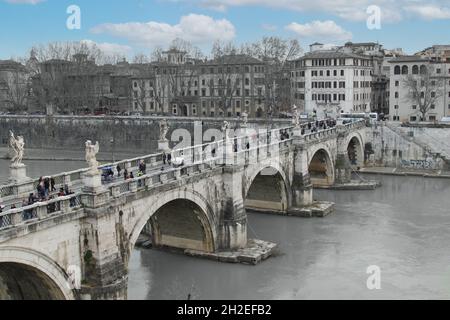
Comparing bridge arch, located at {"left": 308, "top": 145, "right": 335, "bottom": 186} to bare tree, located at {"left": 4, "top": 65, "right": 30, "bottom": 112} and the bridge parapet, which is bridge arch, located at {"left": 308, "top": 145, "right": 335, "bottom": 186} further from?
bare tree, located at {"left": 4, "top": 65, "right": 30, "bottom": 112}

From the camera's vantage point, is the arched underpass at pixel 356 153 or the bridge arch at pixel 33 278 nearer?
the bridge arch at pixel 33 278

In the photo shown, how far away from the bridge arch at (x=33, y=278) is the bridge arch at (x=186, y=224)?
5800mm

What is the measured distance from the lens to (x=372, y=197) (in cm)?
3272

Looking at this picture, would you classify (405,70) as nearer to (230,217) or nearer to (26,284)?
(230,217)

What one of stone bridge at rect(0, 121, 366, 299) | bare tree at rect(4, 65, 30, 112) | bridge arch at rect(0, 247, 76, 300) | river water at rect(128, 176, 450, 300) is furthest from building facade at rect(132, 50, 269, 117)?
bridge arch at rect(0, 247, 76, 300)

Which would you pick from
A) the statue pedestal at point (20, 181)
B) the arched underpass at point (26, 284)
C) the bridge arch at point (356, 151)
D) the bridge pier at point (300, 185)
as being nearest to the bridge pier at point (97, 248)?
the arched underpass at point (26, 284)

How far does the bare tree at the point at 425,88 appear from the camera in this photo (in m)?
49.3

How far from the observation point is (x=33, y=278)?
14375mm

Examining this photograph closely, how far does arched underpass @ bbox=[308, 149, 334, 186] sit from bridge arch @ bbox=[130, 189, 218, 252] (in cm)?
1487

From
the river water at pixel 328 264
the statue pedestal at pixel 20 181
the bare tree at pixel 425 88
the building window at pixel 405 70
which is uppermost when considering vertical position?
the building window at pixel 405 70

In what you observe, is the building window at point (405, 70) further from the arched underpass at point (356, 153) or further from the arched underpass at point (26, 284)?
the arched underpass at point (26, 284)

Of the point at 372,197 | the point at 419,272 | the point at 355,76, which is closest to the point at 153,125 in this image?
the point at 355,76

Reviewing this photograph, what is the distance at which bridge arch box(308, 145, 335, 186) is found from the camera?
35125 millimetres

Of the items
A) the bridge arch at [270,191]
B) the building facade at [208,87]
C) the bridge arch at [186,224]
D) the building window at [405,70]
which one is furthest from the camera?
the building facade at [208,87]
